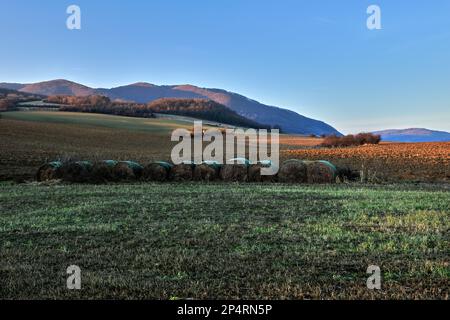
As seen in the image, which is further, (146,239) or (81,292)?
(146,239)

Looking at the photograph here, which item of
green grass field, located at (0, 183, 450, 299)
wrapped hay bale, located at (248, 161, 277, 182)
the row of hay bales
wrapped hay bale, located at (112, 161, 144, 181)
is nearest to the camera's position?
green grass field, located at (0, 183, 450, 299)

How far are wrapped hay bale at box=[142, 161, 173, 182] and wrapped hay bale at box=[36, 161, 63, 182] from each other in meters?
4.32

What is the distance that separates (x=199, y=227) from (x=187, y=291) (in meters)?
4.53

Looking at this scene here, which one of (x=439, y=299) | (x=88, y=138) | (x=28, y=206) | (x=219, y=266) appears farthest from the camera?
(x=88, y=138)

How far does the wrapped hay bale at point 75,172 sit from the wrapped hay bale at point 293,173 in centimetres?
997

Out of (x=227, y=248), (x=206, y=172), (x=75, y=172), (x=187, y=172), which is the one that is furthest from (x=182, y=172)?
(x=227, y=248)

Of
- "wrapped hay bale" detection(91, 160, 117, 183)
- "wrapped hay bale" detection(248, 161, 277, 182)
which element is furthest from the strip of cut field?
"wrapped hay bale" detection(248, 161, 277, 182)

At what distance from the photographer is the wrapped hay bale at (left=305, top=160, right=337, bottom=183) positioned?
76.9 ft

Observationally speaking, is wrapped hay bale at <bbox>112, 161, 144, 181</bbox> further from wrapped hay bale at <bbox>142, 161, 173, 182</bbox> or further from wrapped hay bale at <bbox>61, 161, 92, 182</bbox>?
wrapped hay bale at <bbox>61, 161, 92, 182</bbox>

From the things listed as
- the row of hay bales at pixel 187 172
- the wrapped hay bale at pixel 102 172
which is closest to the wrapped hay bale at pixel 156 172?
the row of hay bales at pixel 187 172

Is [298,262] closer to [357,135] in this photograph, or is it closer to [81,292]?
[81,292]

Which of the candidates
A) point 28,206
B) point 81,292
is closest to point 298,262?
point 81,292

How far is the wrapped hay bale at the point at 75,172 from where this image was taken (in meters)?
24.0

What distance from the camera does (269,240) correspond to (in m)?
8.77
